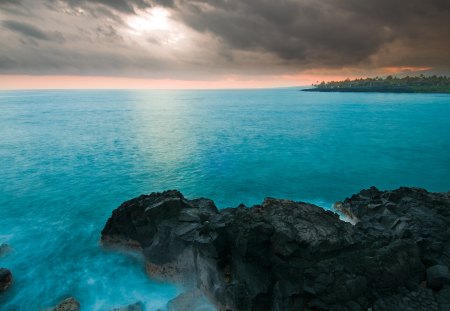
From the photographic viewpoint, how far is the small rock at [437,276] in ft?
53.0

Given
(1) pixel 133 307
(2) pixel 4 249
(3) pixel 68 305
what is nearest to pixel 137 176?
(2) pixel 4 249

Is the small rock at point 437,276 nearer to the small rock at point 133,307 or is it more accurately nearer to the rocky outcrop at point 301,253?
the rocky outcrop at point 301,253

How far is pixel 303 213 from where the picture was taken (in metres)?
19.2

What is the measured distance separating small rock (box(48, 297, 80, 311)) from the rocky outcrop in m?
5.40

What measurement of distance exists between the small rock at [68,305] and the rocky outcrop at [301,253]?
A: 5405 mm

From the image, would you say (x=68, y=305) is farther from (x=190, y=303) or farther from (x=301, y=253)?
(x=301, y=253)

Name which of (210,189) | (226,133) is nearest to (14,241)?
(210,189)

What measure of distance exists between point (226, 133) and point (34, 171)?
1986 inches

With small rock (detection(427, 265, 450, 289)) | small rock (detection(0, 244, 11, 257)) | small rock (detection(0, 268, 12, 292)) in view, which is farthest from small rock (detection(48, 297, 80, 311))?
small rock (detection(427, 265, 450, 289))

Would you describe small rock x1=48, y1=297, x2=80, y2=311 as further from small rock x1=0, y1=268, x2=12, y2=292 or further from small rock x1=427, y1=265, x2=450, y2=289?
small rock x1=427, y1=265, x2=450, y2=289

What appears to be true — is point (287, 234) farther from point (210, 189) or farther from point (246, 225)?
point (210, 189)

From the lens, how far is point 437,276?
1630 cm

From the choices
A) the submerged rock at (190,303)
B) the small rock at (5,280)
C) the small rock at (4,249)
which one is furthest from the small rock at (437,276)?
the small rock at (4,249)

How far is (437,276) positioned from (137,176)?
1626 inches
